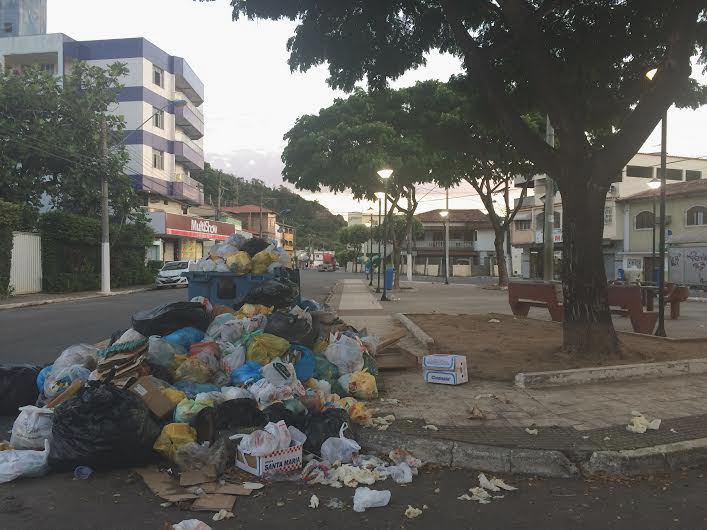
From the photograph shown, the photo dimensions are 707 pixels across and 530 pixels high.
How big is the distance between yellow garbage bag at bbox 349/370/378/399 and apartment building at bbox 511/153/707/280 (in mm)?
32674

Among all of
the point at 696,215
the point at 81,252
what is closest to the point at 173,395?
the point at 81,252

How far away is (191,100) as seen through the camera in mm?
46469

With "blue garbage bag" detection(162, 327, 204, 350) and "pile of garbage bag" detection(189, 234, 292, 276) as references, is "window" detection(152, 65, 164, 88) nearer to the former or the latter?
"pile of garbage bag" detection(189, 234, 292, 276)

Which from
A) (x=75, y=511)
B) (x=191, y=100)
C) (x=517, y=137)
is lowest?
(x=75, y=511)

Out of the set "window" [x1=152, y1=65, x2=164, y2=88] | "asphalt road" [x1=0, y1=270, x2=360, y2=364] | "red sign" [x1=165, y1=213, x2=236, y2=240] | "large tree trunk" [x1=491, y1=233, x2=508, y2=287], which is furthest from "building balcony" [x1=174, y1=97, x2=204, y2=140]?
"asphalt road" [x1=0, y1=270, x2=360, y2=364]

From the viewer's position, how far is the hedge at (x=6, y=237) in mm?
19234

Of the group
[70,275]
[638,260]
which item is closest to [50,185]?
[70,275]

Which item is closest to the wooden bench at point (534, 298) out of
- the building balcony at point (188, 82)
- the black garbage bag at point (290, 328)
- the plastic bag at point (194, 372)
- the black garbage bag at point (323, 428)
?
the black garbage bag at point (290, 328)

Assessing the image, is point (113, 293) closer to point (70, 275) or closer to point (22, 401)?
point (70, 275)

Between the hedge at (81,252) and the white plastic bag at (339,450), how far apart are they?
2323 cm

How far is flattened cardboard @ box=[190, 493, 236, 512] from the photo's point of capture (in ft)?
11.1

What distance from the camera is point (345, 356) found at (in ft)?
19.5

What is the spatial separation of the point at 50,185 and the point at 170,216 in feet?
37.9

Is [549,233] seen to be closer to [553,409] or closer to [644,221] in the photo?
[553,409]
